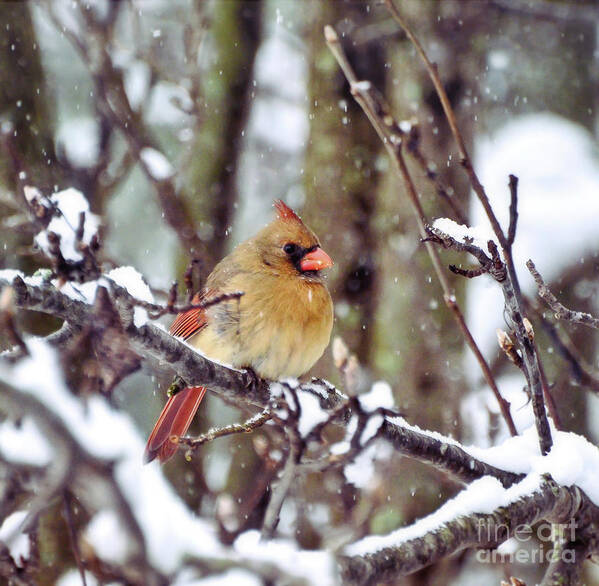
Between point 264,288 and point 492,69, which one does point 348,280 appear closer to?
point 264,288

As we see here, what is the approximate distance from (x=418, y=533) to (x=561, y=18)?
489 cm

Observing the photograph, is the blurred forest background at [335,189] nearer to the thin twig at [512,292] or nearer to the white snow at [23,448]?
the thin twig at [512,292]

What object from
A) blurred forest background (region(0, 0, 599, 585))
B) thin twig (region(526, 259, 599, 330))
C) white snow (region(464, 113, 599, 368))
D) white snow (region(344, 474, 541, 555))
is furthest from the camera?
white snow (region(464, 113, 599, 368))

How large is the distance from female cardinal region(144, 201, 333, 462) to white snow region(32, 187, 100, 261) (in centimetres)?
111

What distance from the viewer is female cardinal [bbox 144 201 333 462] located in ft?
11.1

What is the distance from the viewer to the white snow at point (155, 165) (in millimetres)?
4438

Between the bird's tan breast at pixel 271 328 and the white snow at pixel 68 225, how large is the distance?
1276mm

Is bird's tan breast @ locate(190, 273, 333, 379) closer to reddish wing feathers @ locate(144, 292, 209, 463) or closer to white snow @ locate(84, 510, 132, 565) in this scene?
reddish wing feathers @ locate(144, 292, 209, 463)

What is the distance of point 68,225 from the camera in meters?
1.95

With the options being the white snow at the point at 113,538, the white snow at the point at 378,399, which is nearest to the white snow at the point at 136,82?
the white snow at the point at 378,399

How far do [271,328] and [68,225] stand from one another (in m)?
1.54

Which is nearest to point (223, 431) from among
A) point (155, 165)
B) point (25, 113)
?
point (155, 165)

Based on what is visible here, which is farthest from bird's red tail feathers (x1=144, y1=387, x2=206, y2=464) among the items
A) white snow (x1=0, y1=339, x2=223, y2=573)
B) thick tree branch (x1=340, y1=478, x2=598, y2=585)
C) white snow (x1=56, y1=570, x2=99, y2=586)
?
white snow (x1=0, y1=339, x2=223, y2=573)

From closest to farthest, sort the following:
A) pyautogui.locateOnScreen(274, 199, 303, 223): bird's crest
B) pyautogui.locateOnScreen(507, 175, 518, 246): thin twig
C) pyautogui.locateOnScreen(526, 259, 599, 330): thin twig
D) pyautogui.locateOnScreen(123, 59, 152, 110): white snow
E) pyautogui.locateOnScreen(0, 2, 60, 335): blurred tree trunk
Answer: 1. pyautogui.locateOnScreen(507, 175, 518, 246): thin twig
2. pyautogui.locateOnScreen(526, 259, 599, 330): thin twig
3. pyautogui.locateOnScreen(274, 199, 303, 223): bird's crest
4. pyautogui.locateOnScreen(0, 2, 60, 335): blurred tree trunk
5. pyautogui.locateOnScreen(123, 59, 152, 110): white snow
